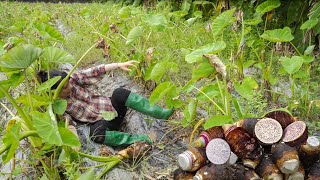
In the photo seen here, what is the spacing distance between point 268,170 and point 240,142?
0.13 metres

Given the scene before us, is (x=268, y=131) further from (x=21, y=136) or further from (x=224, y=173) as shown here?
(x=21, y=136)

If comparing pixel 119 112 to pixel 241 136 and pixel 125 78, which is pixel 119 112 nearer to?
pixel 125 78

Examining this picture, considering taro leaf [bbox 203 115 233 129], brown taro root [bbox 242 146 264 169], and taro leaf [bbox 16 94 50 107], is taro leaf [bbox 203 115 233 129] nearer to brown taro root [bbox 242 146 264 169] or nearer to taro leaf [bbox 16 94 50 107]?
brown taro root [bbox 242 146 264 169]

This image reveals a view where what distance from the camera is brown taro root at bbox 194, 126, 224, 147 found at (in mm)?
1383

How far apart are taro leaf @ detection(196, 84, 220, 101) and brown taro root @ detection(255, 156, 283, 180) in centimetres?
42

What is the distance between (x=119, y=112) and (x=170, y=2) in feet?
11.1

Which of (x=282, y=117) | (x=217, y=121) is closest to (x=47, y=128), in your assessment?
(x=217, y=121)

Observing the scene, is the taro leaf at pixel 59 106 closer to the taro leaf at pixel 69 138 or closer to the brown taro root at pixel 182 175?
the taro leaf at pixel 69 138

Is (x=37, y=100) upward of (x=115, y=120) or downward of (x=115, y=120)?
upward

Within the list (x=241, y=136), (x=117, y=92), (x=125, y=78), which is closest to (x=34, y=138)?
(x=117, y=92)

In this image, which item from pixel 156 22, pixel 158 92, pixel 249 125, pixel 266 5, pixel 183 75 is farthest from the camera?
pixel 266 5

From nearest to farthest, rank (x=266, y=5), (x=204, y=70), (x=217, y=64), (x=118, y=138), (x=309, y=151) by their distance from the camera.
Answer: (x=309, y=151) → (x=217, y=64) → (x=204, y=70) → (x=118, y=138) → (x=266, y=5)

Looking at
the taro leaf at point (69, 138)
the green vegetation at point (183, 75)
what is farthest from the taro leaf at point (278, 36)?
the taro leaf at point (69, 138)

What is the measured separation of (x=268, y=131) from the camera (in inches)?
52.3
